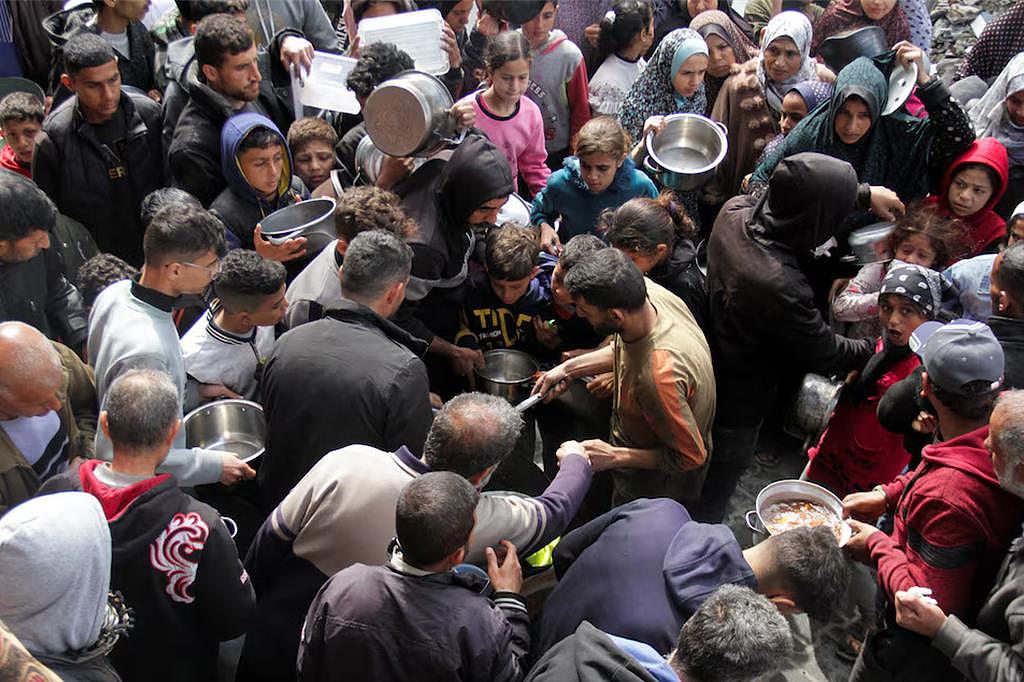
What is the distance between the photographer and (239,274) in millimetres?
3549

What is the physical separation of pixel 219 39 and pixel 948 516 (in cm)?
437

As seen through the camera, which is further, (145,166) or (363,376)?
(145,166)

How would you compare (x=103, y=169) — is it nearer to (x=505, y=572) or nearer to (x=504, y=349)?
(x=504, y=349)

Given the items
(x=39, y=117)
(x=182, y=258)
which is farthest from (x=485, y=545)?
(x=39, y=117)

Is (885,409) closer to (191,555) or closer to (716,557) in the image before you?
(716,557)

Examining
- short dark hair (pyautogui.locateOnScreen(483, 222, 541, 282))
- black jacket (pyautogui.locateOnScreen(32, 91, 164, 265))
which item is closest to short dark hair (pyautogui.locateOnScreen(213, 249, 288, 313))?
short dark hair (pyautogui.locateOnScreen(483, 222, 541, 282))

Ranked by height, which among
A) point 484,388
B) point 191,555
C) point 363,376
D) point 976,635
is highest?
point 363,376

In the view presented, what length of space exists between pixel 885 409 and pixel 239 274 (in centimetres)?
303

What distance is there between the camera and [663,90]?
575 cm

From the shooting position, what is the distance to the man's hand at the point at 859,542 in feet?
10.3

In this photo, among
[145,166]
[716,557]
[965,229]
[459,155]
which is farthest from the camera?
[145,166]

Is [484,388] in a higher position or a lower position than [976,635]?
lower

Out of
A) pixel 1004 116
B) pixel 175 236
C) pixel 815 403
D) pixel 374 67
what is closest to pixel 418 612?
pixel 175 236

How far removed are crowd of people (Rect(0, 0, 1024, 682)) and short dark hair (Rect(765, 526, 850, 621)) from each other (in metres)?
0.01
